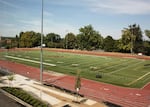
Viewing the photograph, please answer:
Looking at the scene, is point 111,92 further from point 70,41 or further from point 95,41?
point 70,41


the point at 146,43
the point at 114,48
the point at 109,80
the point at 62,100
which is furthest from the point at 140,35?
the point at 62,100

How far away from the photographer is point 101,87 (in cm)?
2609

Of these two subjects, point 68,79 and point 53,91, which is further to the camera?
point 68,79

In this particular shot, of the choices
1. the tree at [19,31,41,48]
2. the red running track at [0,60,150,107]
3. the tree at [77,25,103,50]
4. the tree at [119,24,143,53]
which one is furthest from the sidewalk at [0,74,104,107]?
the tree at [19,31,41,48]

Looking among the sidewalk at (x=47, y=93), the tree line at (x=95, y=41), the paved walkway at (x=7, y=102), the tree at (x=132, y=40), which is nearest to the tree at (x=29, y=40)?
the tree line at (x=95, y=41)

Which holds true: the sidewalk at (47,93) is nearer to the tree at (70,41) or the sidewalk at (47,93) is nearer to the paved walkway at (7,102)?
the paved walkway at (7,102)

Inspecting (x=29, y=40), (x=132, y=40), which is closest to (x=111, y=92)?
(x=132, y=40)

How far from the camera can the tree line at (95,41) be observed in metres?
74.1

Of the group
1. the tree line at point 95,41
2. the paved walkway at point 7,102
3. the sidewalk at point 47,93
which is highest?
the tree line at point 95,41

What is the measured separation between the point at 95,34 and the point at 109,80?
6207 centimetres

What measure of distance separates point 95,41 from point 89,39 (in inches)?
116

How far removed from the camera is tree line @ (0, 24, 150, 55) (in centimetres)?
7407

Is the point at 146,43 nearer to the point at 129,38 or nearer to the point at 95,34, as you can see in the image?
the point at 129,38

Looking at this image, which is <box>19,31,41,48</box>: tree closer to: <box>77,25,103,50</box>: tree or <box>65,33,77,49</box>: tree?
<box>65,33,77,49</box>: tree
